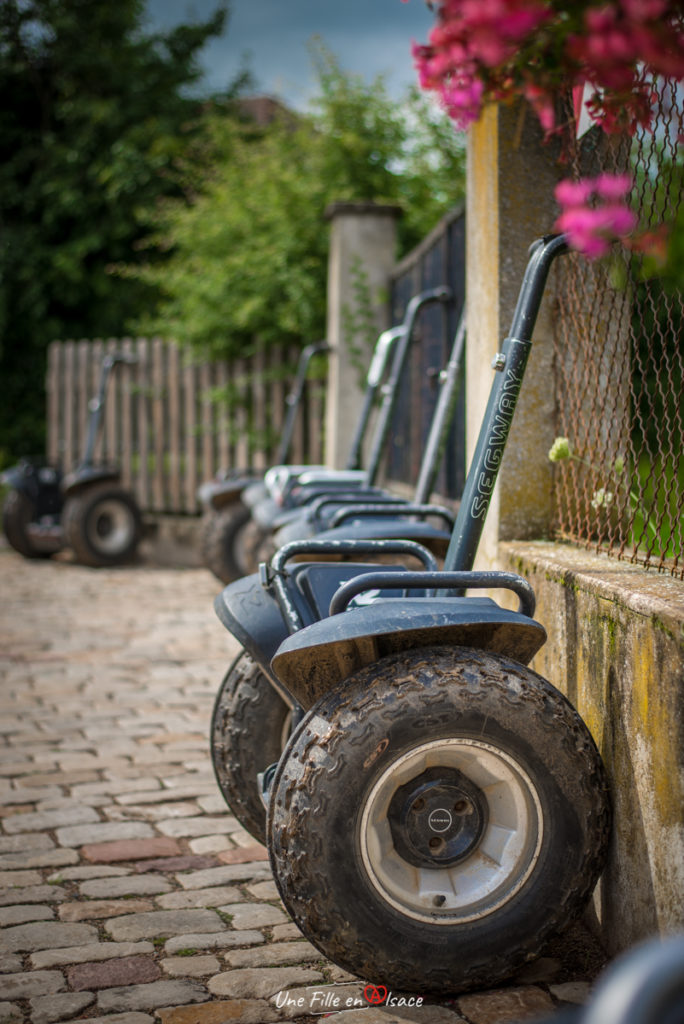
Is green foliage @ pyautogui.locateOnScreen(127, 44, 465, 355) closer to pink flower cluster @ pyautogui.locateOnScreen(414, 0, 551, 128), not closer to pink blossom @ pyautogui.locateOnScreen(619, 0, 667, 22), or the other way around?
pink flower cluster @ pyautogui.locateOnScreen(414, 0, 551, 128)

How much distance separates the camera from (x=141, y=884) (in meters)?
3.15

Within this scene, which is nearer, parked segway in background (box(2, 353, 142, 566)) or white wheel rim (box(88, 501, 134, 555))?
parked segway in background (box(2, 353, 142, 566))

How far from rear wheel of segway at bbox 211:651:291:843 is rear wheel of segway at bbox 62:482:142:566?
7.54m

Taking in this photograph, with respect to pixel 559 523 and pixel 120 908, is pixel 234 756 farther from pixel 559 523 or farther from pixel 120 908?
pixel 559 523

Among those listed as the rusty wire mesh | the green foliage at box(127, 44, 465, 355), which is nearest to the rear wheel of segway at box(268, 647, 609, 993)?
the rusty wire mesh

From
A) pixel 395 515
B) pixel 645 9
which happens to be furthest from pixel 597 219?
pixel 395 515

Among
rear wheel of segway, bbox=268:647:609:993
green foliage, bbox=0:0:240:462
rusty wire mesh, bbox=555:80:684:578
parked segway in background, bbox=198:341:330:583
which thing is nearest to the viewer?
rear wheel of segway, bbox=268:647:609:993

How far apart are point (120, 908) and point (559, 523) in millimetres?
1890

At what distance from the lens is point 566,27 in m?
1.45

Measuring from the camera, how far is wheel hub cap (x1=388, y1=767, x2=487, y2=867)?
2334 mm

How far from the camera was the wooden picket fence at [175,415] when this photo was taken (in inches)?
422

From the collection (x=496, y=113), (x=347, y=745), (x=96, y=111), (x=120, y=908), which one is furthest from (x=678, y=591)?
(x=96, y=111)

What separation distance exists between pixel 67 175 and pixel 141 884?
52.6ft

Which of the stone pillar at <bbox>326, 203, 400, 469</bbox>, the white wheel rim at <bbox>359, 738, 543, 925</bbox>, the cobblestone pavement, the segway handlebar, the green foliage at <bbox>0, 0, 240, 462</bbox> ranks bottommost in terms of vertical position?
the cobblestone pavement
